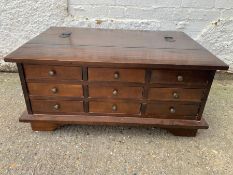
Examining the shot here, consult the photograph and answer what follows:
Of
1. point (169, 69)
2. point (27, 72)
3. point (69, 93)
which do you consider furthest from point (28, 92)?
point (169, 69)

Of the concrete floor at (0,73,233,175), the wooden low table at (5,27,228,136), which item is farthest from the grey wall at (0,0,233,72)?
the concrete floor at (0,73,233,175)

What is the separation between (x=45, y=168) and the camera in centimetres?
141

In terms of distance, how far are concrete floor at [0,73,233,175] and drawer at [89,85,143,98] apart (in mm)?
357

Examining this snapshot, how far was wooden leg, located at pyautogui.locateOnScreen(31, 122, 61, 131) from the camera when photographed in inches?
66.0

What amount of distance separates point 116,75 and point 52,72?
1.43ft

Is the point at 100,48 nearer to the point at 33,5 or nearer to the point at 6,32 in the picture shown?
the point at 33,5

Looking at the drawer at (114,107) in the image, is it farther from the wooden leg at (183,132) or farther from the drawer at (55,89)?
the wooden leg at (183,132)

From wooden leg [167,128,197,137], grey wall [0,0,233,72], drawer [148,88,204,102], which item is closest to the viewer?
drawer [148,88,204,102]

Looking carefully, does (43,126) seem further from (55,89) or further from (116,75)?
(116,75)

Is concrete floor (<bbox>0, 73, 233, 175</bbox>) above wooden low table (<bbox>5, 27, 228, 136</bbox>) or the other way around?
the other way around

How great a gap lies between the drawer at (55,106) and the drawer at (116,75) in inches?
9.9

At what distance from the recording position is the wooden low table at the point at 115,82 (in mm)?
1415

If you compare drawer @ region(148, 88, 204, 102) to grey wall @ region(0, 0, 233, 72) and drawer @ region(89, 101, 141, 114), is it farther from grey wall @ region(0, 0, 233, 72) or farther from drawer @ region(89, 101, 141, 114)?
grey wall @ region(0, 0, 233, 72)

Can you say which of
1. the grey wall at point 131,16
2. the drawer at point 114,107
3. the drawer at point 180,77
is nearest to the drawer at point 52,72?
the drawer at point 114,107
